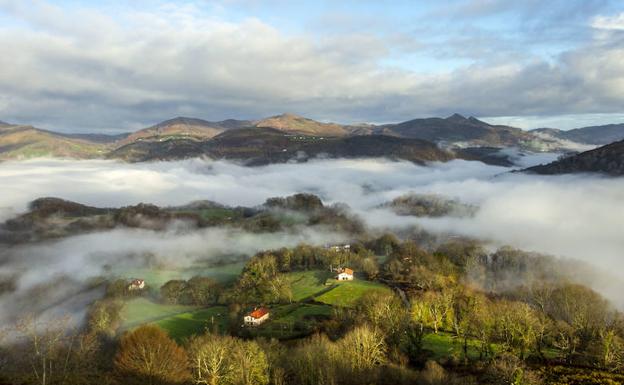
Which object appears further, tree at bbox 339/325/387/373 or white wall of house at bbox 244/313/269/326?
white wall of house at bbox 244/313/269/326

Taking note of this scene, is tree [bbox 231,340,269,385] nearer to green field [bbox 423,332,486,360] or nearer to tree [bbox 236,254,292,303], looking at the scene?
green field [bbox 423,332,486,360]

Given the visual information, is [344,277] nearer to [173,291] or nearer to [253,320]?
[253,320]

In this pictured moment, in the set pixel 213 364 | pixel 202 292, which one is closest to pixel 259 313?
pixel 202 292

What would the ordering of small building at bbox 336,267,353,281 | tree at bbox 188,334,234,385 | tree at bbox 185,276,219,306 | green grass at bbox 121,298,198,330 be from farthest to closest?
1. small building at bbox 336,267,353,281
2. tree at bbox 185,276,219,306
3. green grass at bbox 121,298,198,330
4. tree at bbox 188,334,234,385

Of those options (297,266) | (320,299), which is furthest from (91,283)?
(320,299)

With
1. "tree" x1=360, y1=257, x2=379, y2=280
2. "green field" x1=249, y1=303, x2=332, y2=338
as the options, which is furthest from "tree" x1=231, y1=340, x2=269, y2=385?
"tree" x1=360, y1=257, x2=379, y2=280

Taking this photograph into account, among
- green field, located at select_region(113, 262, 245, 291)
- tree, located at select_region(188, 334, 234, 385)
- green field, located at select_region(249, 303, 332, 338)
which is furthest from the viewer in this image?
green field, located at select_region(113, 262, 245, 291)

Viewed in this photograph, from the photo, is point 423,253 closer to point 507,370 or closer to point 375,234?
point 375,234
